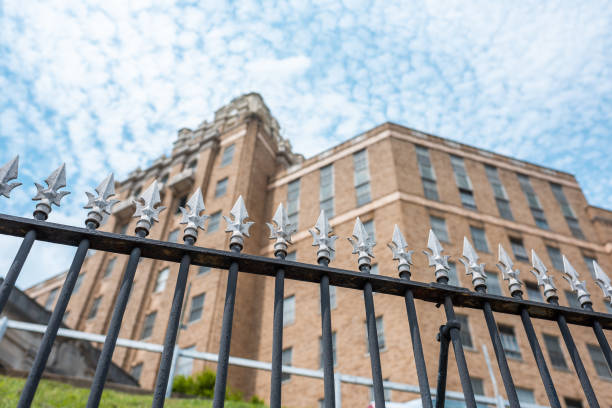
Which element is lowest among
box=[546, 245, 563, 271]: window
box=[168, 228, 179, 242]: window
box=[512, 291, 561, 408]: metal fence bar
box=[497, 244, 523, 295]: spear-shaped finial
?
box=[512, 291, 561, 408]: metal fence bar

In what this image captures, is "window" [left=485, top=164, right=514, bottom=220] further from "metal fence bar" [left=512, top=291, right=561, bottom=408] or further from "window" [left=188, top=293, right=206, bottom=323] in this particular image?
"metal fence bar" [left=512, top=291, right=561, bottom=408]

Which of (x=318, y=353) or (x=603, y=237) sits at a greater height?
(x=603, y=237)

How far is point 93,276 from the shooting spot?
36281 millimetres

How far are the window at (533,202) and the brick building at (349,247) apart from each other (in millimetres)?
89

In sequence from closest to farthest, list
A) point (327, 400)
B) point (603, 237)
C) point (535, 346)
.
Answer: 1. point (327, 400)
2. point (535, 346)
3. point (603, 237)

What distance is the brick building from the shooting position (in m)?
23.8

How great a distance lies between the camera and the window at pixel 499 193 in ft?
103

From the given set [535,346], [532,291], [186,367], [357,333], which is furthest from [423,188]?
[535,346]

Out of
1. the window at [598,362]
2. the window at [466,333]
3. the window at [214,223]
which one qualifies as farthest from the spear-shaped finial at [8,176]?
the window at [214,223]

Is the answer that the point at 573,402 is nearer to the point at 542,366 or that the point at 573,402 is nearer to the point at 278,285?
the point at 542,366

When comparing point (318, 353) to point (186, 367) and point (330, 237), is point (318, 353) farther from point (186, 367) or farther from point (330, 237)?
point (330, 237)

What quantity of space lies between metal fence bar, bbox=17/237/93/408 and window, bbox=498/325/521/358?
2385 cm

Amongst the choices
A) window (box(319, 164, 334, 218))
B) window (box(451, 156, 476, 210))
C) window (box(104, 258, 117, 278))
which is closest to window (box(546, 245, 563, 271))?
window (box(451, 156, 476, 210))

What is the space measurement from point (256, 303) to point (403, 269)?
27.4 metres
